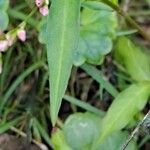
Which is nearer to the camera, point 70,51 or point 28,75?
point 70,51

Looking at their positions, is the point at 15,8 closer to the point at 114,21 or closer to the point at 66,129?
the point at 114,21

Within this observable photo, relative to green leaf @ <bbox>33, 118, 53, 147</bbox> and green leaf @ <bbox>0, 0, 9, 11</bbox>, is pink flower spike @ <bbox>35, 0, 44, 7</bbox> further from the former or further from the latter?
green leaf @ <bbox>33, 118, 53, 147</bbox>

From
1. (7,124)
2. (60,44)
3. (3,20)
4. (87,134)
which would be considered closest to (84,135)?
(87,134)

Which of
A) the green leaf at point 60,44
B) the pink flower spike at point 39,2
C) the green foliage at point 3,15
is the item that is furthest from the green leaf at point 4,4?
the green leaf at point 60,44

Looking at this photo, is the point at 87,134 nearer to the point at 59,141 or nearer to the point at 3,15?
the point at 59,141

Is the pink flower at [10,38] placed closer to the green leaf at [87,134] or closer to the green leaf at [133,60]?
the green leaf at [87,134]

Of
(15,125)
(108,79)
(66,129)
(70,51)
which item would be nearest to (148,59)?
(108,79)
